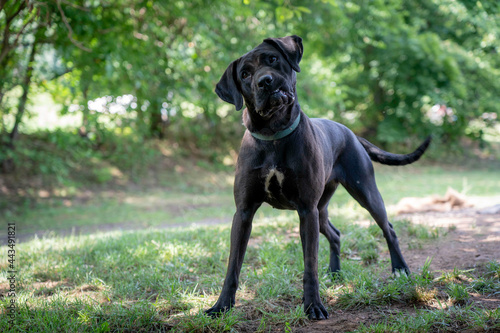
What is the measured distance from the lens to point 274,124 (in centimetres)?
314

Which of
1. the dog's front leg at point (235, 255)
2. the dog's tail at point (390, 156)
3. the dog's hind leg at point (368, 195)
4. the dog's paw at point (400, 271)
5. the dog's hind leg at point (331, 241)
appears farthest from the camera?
the dog's tail at point (390, 156)

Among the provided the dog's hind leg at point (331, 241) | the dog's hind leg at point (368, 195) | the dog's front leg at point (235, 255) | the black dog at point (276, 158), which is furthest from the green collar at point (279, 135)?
the dog's hind leg at point (331, 241)

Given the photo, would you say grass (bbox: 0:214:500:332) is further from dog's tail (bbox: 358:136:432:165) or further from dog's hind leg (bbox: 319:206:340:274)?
dog's tail (bbox: 358:136:432:165)

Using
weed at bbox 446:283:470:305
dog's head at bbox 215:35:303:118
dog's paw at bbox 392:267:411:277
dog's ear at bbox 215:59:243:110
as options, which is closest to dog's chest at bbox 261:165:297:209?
dog's head at bbox 215:35:303:118

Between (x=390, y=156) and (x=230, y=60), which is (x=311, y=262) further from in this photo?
(x=230, y=60)

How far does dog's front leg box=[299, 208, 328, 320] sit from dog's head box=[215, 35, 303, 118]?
800 millimetres

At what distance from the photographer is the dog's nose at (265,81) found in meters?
2.89

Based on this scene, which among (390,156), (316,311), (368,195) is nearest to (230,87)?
(368,195)

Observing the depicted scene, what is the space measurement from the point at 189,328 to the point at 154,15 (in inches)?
361

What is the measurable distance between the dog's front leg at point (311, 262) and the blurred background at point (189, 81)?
3160 mm

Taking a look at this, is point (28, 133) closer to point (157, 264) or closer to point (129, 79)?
point (129, 79)

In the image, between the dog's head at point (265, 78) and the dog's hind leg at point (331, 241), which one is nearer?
the dog's head at point (265, 78)

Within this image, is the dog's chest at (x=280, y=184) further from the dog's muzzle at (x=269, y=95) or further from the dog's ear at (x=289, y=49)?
the dog's ear at (x=289, y=49)

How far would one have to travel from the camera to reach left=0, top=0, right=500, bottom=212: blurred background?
9.84 m
